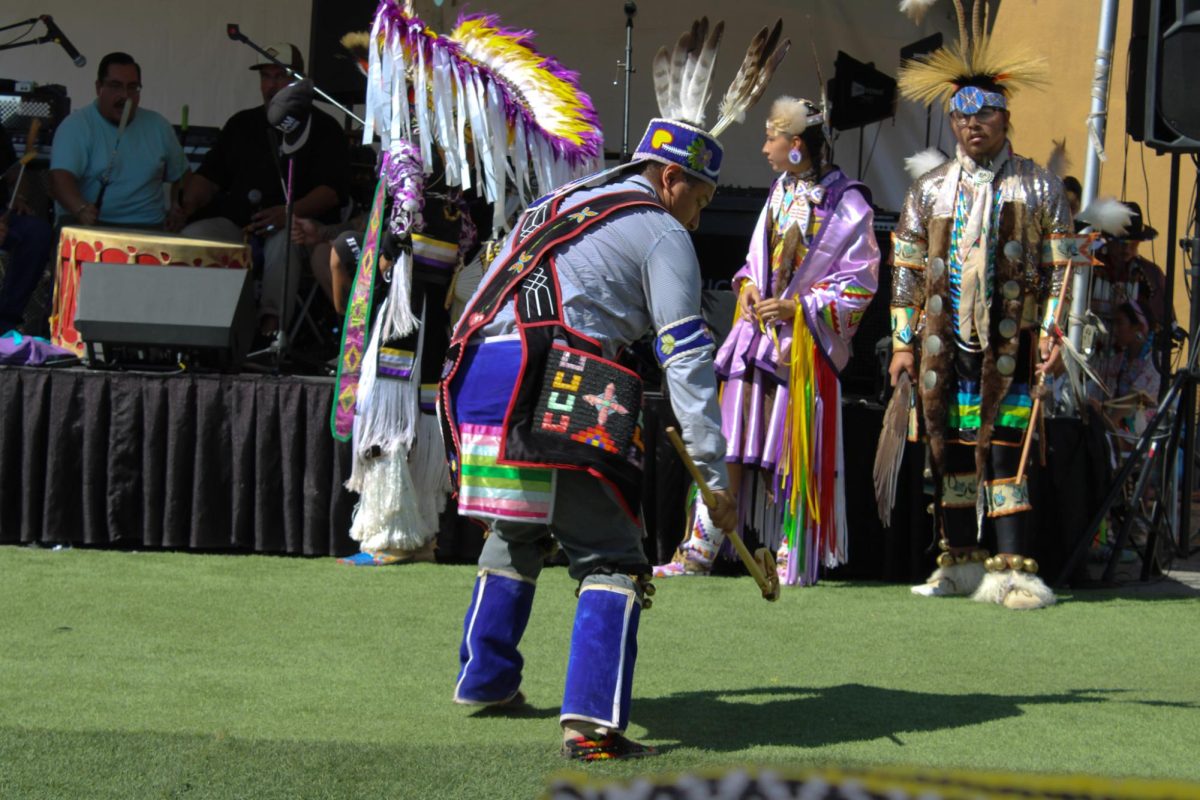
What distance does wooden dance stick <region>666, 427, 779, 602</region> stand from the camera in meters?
3.39

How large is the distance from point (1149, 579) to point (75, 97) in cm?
689

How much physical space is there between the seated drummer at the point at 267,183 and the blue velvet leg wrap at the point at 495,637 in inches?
175

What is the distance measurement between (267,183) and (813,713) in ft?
18.2

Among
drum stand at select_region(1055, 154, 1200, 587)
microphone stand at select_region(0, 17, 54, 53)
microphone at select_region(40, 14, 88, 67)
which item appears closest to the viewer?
drum stand at select_region(1055, 154, 1200, 587)

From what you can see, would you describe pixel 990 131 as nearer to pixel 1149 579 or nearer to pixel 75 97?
pixel 1149 579

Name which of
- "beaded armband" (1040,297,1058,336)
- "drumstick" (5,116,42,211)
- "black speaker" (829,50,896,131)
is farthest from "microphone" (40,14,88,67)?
"beaded armband" (1040,297,1058,336)

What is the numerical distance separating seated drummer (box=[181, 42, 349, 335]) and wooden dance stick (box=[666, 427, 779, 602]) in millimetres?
4610

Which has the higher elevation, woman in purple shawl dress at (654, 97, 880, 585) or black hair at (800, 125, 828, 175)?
black hair at (800, 125, 828, 175)

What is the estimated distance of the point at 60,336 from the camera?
7.12 m

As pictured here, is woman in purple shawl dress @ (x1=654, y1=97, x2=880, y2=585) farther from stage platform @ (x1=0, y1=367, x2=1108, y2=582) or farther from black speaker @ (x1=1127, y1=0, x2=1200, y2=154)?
black speaker @ (x1=1127, y1=0, x2=1200, y2=154)

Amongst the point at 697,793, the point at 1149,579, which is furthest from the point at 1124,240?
the point at 697,793

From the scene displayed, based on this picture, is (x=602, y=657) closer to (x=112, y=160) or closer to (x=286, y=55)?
(x=112, y=160)

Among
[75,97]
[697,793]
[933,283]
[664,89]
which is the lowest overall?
[697,793]

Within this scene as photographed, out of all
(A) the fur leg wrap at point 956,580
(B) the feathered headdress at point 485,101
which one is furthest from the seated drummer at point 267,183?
(A) the fur leg wrap at point 956,580
